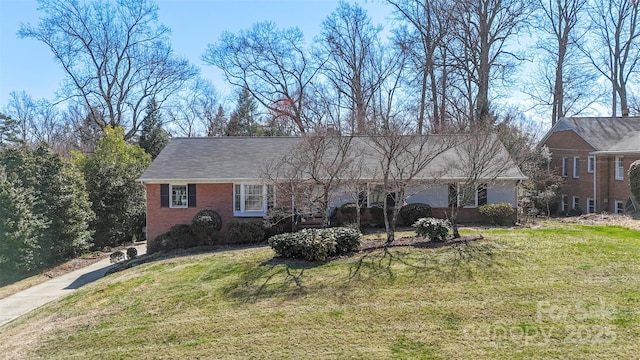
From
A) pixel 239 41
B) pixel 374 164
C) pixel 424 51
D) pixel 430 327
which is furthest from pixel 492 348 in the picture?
pixel 239 41

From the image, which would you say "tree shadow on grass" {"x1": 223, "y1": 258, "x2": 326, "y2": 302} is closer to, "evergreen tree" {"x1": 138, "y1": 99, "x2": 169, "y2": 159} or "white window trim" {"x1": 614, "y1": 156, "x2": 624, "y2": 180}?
"white window trim" {"x1": 614, "y1": 156, "x2": 624, "y2": 180}

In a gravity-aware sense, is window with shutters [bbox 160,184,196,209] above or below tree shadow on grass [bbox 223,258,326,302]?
above

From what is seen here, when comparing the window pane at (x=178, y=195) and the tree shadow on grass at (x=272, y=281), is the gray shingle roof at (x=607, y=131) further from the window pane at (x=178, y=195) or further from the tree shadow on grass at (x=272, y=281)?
the window pane at (x=178, y=195)

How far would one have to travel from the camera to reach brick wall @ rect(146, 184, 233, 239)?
1761 centimetres

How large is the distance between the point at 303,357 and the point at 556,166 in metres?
26.5

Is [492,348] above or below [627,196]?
below

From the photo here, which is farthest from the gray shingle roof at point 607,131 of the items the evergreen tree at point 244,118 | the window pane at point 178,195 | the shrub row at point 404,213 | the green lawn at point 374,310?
the evergreen tree at point 244,118

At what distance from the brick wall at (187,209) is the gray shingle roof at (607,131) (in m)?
20.4

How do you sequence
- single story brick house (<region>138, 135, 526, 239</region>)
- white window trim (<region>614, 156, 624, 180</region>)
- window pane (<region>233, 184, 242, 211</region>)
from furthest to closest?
white window trim (<region>614, 156, 624, 180</region>)
window pane (<region>233, 184, 242, 211</region>)
single story brick house (<region>138, 135, 526, 239</region>)

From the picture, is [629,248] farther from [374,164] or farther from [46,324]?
[46,324]

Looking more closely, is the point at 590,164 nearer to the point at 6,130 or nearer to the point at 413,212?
the point at 413,212

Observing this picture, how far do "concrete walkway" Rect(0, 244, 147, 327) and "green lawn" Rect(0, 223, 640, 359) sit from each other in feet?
5.29

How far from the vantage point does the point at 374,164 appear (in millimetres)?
18219

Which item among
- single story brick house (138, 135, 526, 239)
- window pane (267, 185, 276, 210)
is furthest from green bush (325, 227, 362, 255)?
window pane (267, 185, 276, 210)
